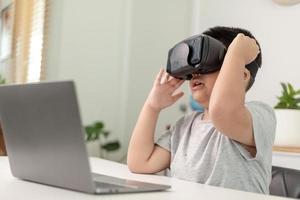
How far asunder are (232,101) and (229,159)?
132 mm

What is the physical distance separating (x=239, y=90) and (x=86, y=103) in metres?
2.07

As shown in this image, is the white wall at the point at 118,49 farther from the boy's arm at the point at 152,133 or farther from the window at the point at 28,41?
the boy's arm at the point at 152,133

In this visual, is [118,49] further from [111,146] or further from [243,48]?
[243,48]

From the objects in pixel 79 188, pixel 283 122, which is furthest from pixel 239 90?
pixel 283 122

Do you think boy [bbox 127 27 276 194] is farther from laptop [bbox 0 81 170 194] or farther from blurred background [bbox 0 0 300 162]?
blurred background [bbox 0 0 300 162]

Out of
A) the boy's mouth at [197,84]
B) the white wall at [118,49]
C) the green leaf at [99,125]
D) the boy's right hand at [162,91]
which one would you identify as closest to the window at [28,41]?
the white wall at [118,49]

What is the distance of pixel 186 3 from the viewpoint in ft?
9.25

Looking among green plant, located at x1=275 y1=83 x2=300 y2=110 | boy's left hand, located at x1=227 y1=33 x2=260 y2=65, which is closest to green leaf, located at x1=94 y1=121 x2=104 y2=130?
green plant, located at x1=275 y1=83 x2=300 y2=110

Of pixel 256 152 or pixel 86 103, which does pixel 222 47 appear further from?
pixel 86 103

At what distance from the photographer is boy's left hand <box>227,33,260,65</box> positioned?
0.84m

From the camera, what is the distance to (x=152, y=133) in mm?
1041

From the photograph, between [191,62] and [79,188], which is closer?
[79,188]

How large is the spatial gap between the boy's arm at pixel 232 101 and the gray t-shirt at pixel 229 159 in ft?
0.10

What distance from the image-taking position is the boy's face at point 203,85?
94 centimetres
